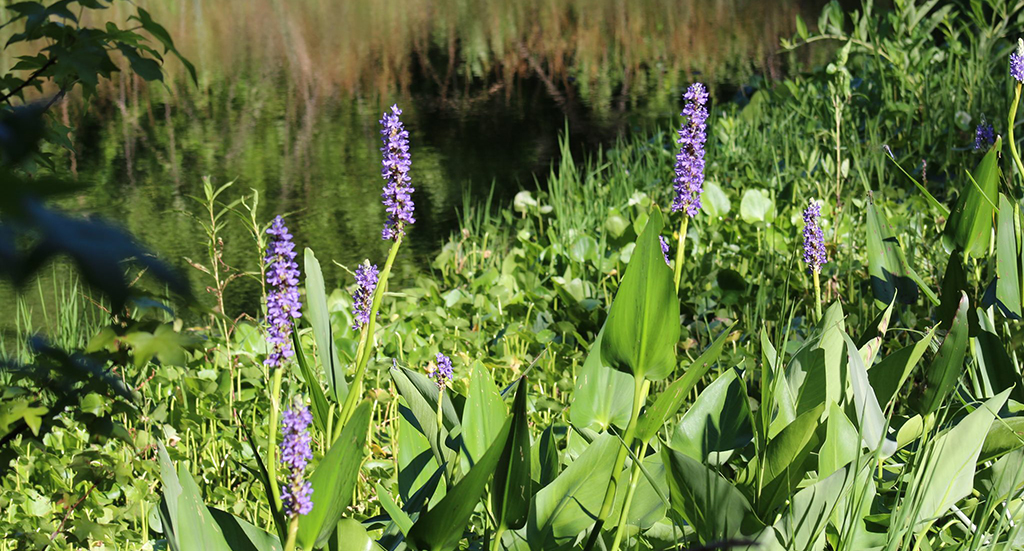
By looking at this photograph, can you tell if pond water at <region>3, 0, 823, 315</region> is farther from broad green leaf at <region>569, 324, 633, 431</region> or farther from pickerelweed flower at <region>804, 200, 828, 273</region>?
pickerelweed flower at <region>804, 200, 828, 273</region>

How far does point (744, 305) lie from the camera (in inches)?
92.9

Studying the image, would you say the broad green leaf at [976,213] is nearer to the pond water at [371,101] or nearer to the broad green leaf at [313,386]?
the broad green leaf at [313,386]

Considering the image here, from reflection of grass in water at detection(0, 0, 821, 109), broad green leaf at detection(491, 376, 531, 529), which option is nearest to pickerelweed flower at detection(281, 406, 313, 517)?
broad green leaf at detection(491, 376, 531, 529)

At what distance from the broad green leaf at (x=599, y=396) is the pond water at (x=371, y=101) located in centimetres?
104

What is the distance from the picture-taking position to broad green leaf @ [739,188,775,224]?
9.29ft

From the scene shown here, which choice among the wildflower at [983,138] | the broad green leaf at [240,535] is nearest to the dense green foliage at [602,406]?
the broad green leaf at [240,535]

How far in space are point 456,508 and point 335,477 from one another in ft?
0.48

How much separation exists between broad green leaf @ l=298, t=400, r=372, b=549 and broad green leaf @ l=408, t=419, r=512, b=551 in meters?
0.11

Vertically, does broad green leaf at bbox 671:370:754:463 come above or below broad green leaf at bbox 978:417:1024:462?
above

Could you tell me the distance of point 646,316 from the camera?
0.99 m

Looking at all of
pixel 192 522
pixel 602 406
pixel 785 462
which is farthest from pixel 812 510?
pixel 192 522

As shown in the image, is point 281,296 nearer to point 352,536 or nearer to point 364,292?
point 364,292

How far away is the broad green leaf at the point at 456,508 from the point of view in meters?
0.91

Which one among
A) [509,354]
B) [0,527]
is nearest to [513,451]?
[0,527]
